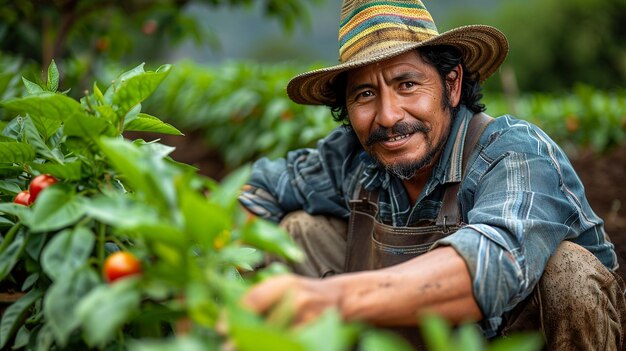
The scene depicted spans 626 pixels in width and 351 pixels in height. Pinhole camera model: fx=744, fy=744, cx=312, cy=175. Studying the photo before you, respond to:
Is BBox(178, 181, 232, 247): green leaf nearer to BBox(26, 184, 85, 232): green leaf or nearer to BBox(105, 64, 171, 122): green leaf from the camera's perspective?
BBox(26, 184, 85, 232): green leaf

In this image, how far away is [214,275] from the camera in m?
1.04

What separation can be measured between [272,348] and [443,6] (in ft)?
216

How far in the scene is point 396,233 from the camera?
227cm

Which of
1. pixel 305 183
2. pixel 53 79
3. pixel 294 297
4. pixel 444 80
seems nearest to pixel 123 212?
pixel 294 297

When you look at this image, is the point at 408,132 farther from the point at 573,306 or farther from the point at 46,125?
the point at 46,125

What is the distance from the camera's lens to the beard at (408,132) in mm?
2178

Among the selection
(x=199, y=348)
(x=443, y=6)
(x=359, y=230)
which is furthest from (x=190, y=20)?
(x=443, y=6)

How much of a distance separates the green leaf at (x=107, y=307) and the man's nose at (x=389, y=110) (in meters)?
1.25

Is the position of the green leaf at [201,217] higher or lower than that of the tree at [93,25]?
higher

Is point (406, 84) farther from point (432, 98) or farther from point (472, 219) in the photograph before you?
point (472, 219)

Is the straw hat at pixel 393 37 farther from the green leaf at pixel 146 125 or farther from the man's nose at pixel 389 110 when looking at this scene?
the green leaf at pixel 146 125

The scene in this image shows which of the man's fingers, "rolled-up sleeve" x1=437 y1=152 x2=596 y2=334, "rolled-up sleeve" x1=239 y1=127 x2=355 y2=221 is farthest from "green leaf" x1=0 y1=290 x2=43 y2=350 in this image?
"rolled-up sleeve" x1=239 y1=127 x2=355 y2=221

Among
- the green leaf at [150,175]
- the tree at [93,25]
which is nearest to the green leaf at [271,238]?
the green leaf at [150,175]

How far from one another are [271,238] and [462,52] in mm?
1485
